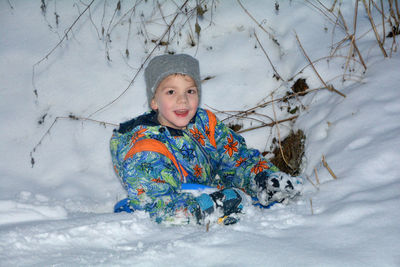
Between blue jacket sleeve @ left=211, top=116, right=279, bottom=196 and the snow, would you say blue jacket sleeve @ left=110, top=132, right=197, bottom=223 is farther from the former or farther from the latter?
blue jacket sleeve @ left=211, top=116, right=279, bottom=196

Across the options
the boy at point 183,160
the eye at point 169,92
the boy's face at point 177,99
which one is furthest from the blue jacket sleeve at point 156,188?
the eye at point 169,92

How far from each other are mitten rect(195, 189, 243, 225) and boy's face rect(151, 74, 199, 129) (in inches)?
20.3

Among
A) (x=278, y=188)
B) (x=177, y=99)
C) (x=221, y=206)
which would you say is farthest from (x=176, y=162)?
(x=278, y=188)

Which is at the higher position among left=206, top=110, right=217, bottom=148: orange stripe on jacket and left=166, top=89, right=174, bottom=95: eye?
left=166, top=89, right=174, bottom=95: eye

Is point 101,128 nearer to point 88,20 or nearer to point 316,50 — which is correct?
point 88,20

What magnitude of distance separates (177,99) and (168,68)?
0.18 meters

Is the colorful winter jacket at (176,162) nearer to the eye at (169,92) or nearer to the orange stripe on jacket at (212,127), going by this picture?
the orange stripe on jacket at (212,127)

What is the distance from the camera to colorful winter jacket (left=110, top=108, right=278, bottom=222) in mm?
2371

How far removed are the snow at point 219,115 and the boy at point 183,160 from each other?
0.12 m

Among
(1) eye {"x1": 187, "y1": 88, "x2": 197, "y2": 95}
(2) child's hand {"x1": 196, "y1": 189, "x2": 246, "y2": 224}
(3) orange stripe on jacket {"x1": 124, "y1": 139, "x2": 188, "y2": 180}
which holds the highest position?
(1) eye {"x1": 187, "y1": 88, "x2": 197, "y2": 95}

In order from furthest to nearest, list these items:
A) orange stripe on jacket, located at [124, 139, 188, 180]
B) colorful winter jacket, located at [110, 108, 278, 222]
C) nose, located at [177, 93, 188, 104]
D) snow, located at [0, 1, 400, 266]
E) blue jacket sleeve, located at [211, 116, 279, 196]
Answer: blue jacket sleeve, located at [211, 116, 279, 196] < nose, located at [177, 93, 188, 104] < orange stripe on jacket, located at [124, 139, 188, 180] < colorful winter jacket, located at [110, 108, 278, 222] < snow, located at [0, 1, 400, 266]

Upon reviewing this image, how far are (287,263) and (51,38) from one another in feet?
11.6

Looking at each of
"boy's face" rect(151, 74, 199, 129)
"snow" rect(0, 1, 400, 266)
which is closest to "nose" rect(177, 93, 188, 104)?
"boy's face" rect(151, 74, 199, 129)

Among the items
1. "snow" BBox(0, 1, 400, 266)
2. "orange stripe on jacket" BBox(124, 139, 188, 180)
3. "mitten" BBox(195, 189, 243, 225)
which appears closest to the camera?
"snow" BBox(0, 1, 400, 266)
